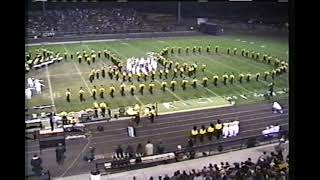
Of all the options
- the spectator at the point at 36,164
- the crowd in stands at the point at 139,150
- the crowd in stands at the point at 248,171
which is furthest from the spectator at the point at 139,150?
the spectator at the point at 36,164

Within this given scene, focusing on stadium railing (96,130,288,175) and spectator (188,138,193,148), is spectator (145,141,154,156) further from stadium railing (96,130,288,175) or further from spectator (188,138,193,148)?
spectator (188,138,193,148)

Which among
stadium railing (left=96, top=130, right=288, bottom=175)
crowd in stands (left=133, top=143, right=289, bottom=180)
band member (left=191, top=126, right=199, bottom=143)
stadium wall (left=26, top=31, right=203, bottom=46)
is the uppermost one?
stadium wall (left=26, top=31, right=203, bottom=46)

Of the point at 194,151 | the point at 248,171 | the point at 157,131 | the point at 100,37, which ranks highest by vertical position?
the point at 100,37

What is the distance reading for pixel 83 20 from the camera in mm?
2480

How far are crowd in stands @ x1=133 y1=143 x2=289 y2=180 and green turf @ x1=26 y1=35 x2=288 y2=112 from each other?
1.06 ft

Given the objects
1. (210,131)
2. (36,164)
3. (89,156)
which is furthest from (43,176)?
(210,131)

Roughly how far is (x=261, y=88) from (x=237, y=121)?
219 millimetres

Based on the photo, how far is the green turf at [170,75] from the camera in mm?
2301

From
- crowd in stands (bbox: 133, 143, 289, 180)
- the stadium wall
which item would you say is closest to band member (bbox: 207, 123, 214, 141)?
crowd in stands (bbox: 133, 143, 289, 180)

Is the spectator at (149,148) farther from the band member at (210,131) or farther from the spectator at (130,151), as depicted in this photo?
the band member at (210,131)

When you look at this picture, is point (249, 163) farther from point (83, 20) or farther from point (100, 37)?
point (83, 20)

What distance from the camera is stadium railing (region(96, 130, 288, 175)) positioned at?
7.50ft

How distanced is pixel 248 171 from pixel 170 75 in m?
0.62
